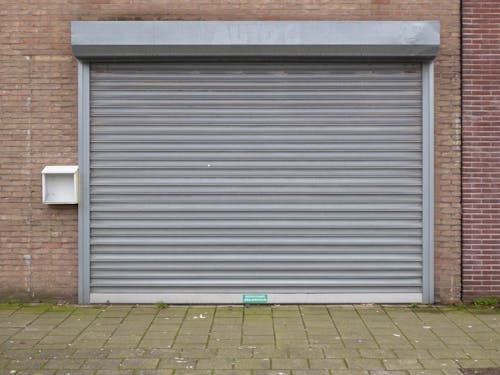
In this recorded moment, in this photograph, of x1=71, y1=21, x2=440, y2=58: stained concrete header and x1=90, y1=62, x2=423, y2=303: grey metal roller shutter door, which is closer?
x1=71, y1=21, x2=440, y2=58: stained concrete header

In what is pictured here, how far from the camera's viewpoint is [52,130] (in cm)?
795

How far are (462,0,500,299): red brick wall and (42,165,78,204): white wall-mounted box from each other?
17.1ft

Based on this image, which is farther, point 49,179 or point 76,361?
point 49,179

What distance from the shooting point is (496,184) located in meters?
7.93

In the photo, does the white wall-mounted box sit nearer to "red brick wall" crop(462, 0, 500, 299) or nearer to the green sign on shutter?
the green sign on shutter

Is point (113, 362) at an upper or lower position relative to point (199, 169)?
lower

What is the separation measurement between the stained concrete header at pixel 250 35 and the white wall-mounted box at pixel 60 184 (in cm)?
157

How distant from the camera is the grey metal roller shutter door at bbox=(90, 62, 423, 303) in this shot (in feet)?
26.1

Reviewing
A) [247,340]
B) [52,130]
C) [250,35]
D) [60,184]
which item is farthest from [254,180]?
[52,130]

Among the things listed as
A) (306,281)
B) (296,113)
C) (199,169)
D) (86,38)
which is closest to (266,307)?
(306,281)

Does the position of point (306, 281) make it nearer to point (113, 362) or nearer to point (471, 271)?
point (471, 271)

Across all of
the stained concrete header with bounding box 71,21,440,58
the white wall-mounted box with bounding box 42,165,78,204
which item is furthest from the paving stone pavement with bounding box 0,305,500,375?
the stained concrete header with bounding box 71,21,440,58

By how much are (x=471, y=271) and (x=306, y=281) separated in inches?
87.5

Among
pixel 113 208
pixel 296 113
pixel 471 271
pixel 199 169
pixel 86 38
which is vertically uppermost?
pixel 86 38
